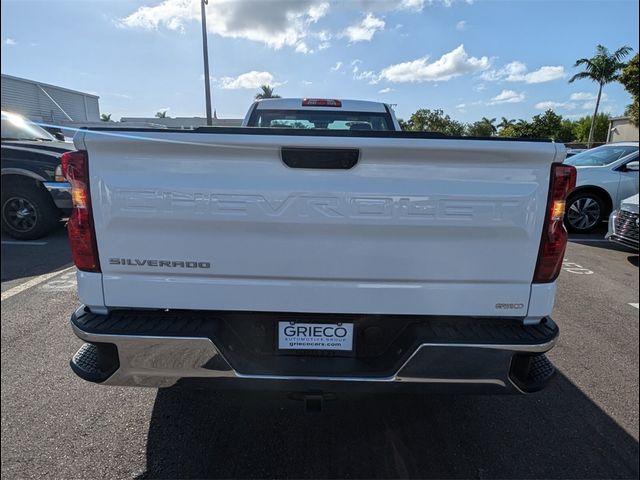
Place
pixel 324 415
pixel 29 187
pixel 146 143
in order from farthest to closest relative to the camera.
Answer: pixel 29 187 < pixel 324 415 < pixel 146 143

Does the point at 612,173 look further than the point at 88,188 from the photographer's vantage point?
Yes

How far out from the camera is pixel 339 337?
6.48 feet

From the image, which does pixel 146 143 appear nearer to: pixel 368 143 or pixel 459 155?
pixel 368 143

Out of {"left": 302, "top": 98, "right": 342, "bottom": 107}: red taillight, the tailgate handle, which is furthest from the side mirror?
the tailgate handle

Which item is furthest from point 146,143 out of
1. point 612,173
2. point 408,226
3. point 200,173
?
point 612,173

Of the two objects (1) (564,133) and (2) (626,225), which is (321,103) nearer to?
(1) (564,133)

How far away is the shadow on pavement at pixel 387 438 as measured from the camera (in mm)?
2127

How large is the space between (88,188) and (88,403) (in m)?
1.51

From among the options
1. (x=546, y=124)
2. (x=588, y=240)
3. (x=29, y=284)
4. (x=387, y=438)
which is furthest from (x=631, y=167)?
(x=29, y=284)

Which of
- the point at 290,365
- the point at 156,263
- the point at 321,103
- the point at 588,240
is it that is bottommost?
the point at 588,240

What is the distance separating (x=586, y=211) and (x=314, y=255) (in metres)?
8.29

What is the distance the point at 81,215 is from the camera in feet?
5.98

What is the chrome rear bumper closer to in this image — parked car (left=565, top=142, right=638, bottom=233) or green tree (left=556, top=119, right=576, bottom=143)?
green tree (left=556, top=119, right=576, bottom=143)

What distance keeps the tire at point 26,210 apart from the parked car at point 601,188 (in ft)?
30.8
